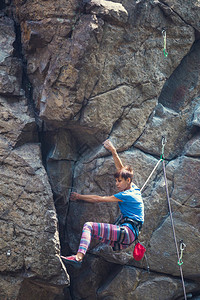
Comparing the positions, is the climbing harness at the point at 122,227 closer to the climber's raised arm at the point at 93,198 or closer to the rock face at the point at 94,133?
the climber's raised arm at the point at 93,198

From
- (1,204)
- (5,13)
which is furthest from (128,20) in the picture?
→ (1,204)

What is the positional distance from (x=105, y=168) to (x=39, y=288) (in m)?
2.31

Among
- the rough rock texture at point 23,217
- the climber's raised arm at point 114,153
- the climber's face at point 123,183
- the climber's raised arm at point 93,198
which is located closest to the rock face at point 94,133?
the rough rock texture at point 23,217

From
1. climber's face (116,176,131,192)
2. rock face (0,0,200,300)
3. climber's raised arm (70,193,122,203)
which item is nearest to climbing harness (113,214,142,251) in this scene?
climber's raised arm (70,193,122,203)

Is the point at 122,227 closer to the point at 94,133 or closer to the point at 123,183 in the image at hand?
the point at 123,183

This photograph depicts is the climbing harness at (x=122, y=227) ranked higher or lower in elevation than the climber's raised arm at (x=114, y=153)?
lower

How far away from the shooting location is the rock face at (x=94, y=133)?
608cm

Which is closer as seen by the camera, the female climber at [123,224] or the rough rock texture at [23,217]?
the female climber at [123,224]

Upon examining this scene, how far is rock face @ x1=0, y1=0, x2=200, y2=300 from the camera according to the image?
6.08 m

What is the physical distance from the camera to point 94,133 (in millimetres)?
6754

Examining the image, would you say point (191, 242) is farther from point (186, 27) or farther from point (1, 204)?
point (186, 27)

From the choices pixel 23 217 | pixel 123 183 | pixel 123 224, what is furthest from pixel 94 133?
pixel 23 217

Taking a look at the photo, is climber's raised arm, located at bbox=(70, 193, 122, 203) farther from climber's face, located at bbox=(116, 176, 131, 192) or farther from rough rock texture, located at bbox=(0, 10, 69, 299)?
rough rock texture, located at bbox=(0, 10, 69, 299)

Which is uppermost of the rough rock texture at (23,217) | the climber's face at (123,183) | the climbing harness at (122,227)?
the climber's face at (123,183)
